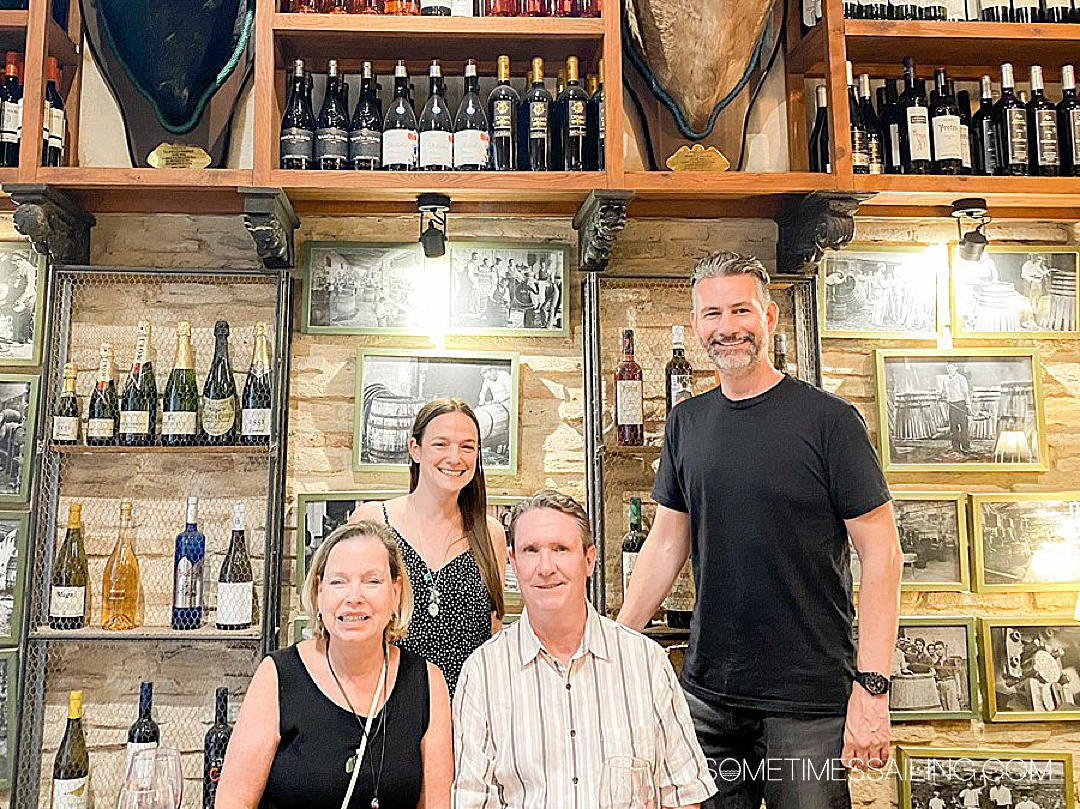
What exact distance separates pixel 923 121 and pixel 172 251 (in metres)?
2.33

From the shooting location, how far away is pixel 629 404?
9.00 feet

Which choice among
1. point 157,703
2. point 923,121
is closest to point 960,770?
point 923,121

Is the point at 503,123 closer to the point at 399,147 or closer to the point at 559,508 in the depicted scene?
the point at 399,147

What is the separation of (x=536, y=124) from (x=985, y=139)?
140 cm

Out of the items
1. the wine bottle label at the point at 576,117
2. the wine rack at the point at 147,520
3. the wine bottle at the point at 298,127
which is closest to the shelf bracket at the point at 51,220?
the wine rack at the point at 147,520

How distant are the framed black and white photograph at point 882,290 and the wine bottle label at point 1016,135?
1.20ft

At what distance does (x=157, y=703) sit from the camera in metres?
2.75

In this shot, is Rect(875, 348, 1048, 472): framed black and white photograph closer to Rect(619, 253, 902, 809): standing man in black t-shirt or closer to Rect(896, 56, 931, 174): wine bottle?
Rect(896, 56, 931, 174): wine bottle

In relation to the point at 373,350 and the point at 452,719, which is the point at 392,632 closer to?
the point at 452,719

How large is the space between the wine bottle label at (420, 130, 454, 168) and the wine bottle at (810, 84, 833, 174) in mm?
1186

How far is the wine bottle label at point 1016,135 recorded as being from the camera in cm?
282

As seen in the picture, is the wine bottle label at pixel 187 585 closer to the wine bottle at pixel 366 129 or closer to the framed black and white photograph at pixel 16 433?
the framed black and white photograph at pixel 16 433

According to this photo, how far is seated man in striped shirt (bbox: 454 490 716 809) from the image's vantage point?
1.57 meters

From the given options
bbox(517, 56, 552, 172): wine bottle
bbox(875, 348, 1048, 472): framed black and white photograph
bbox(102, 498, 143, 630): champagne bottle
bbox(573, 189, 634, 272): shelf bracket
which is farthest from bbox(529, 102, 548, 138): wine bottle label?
bbox(102, 498, 143, 630): champagne bottle
